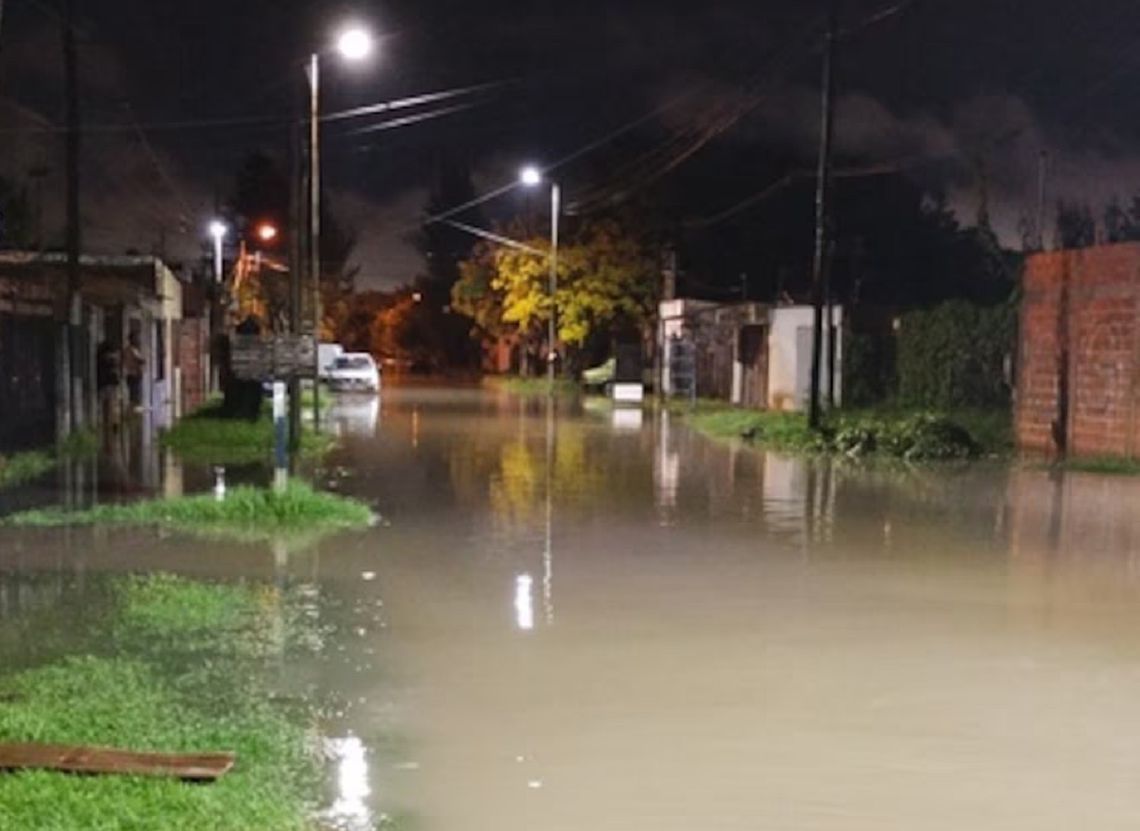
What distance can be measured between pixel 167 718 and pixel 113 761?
1.04m

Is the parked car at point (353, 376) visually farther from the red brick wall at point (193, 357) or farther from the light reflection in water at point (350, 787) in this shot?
the light reflection in water at point (350, 787)

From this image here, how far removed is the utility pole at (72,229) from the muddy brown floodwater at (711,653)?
7.68 meters

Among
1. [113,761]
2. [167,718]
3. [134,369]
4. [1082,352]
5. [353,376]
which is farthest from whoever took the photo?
[353,376]

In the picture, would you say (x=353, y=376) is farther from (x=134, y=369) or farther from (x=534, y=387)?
(x=134, y=369)

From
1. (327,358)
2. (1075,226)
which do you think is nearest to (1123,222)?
(1075,226)

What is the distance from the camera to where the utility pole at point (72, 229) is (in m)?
24.1

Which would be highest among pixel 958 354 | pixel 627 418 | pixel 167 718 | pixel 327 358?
pixel 958 354

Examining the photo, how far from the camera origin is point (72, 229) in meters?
24.4

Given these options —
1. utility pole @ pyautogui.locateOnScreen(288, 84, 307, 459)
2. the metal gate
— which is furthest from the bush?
the metal gate

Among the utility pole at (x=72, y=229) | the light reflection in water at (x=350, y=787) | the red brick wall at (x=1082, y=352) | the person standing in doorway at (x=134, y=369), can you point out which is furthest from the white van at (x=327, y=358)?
the light reflection in water at (x=350, y=787)

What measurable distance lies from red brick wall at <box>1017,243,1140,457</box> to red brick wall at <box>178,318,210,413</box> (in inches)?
1027

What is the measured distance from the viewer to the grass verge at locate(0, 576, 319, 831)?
6.02m

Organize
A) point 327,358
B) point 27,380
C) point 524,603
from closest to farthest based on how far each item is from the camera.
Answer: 1. point 524,603
2. point 27,380
3. point 327,358

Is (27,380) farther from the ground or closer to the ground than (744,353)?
closer to the ground
